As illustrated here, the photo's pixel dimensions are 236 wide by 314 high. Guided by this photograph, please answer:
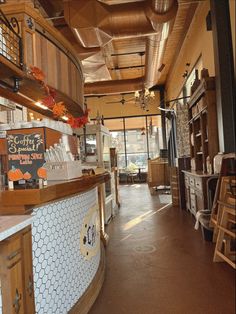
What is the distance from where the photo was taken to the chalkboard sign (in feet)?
6.26

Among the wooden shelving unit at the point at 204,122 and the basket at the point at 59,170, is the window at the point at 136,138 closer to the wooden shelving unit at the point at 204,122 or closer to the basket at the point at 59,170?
the wooden shelving unit at the point at 204,122

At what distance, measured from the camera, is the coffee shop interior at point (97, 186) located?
181cm

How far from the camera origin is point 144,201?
819cm

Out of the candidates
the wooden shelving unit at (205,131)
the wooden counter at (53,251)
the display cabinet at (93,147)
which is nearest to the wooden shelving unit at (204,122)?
the wooden shelving unit at (205,131)

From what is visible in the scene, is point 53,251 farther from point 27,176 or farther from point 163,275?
point 163,275

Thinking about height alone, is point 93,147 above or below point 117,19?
below

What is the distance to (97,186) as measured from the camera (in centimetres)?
356

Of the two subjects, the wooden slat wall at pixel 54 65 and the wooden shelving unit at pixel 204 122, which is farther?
the wooden shelving unit at pixel 204 122

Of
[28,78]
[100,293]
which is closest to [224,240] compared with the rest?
[100,293]

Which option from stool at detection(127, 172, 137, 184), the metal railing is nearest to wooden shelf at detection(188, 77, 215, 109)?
the metal railing

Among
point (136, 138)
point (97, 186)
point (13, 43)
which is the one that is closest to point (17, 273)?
point (97, 186)

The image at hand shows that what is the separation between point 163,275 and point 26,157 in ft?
6.57

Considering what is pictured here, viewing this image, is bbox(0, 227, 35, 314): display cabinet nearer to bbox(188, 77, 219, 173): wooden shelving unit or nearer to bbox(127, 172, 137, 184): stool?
bbox(188, 77, 219, 173): wooden shelving unit

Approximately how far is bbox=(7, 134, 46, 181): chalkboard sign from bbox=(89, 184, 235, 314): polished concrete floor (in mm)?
1316
